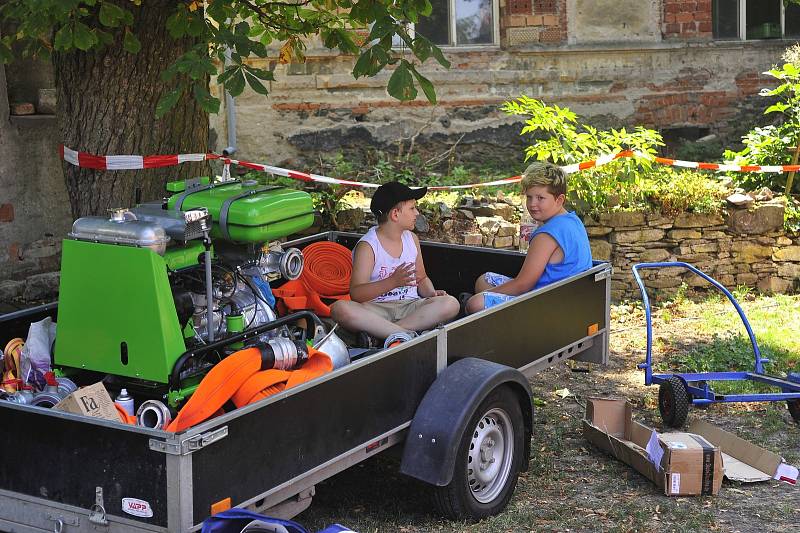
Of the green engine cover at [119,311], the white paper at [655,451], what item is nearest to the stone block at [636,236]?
the white paper at [655,451]

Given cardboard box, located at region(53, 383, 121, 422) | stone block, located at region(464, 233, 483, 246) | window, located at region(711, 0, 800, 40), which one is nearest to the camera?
cardboard box, located at region(53, 383, 121, 422)

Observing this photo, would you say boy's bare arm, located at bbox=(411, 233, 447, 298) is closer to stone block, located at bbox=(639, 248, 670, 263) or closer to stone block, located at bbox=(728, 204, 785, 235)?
stone block, located at bbox=(639, 248, 670, 263)

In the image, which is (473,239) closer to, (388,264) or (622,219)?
(622,219)

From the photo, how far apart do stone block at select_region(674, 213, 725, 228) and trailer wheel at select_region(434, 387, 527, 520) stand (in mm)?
4941

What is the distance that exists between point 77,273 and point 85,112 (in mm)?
2047

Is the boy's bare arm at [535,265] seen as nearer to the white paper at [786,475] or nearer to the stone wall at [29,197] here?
the white paper at [786,475]

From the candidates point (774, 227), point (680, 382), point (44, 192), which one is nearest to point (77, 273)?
point (680, 382)

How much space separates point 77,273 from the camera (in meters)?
4.45

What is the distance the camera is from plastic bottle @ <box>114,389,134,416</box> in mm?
4266

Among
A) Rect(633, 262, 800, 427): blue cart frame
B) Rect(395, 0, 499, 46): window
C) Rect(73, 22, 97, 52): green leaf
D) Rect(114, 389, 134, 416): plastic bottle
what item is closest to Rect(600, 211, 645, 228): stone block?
Rect(633, 262, 800, 427): blue cart frame

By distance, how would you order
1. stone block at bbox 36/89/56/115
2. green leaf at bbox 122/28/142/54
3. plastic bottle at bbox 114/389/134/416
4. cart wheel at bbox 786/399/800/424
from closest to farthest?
plastic bottle at bbox 114/389/134/416 < green leaf at bbox 122/28/142/54 < cart wheel at bbox 786/399/800/424 < stone block at bbox 36/89/56/115

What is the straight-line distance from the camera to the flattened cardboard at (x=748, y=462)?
216 inches

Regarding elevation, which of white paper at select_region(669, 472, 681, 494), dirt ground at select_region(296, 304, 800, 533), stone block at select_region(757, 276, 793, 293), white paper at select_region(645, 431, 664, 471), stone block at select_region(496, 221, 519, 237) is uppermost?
stone block at select_region(496, 221, 519, 237)

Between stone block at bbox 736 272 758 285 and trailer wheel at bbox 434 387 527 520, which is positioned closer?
trailer wheel at bbox 434 387 527 520
